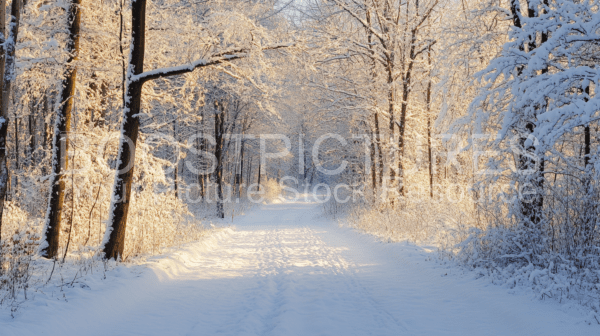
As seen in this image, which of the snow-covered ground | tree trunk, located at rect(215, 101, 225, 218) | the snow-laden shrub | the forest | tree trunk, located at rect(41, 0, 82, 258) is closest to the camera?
the snow-covered ground

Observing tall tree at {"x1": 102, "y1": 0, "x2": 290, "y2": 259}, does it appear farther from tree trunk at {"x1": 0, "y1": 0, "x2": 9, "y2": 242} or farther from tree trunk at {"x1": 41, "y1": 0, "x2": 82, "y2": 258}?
tree trunk at {"x1": 0, "y1": 0, "x2": 9, "y2": 242}

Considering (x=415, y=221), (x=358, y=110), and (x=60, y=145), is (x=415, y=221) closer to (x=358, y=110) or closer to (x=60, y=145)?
(x=358, y=110)

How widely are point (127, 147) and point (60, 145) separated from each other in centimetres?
226

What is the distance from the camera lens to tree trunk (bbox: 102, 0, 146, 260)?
25.1 ft

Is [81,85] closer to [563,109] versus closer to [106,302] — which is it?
[106,302]

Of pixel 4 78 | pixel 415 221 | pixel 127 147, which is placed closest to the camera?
pixel 4 78

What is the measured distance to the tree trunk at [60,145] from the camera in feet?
27.2

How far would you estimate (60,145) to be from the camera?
8516 mm

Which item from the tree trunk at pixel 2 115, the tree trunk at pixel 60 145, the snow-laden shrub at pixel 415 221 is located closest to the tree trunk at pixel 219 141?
the snow-laden shrub at pixel 415 221

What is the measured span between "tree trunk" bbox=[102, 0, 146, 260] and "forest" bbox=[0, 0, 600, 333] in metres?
0.03

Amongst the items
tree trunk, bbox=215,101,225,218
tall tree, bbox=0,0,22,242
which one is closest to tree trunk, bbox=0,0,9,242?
tall tree, bbox=0,0,22,242

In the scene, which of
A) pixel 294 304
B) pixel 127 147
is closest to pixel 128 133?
pixel 127 147

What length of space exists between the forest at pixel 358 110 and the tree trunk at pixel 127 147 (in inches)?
1.2

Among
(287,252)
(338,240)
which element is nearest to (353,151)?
(338,240)
